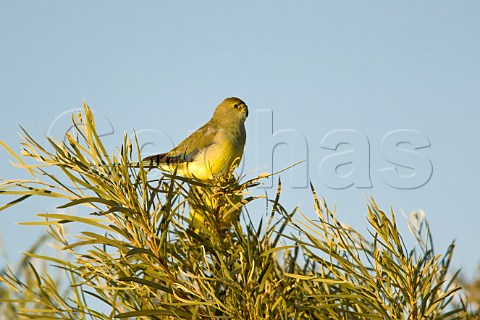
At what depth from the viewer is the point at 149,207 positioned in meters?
1.55

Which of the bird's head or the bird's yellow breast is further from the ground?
the bird's head

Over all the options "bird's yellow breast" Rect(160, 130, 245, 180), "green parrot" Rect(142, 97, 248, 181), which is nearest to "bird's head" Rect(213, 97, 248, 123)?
"green parrot" Rect(142, 97, 248, 181)

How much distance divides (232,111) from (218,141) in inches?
46.8

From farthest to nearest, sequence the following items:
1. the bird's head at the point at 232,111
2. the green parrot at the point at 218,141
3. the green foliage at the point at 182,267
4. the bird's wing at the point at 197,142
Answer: the bird's head at the point at 232,111 < the bird's wing at the point at 197,142 < the green parrot at the point at 218,141 < the green foliage at the point at 182,267

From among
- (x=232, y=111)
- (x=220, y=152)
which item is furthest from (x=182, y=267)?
(x=232, y=111)

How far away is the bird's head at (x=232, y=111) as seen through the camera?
241 inches

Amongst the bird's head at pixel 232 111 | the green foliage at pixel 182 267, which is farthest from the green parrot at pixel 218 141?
the green foliage at pixel 182 267

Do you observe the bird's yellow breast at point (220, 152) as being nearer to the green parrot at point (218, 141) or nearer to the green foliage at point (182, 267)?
the green parrot at point (218, 141)

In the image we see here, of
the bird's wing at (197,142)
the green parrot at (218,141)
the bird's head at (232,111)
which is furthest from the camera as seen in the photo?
the bird's head at (232,111)

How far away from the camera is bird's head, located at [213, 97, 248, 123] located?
20.1 feet

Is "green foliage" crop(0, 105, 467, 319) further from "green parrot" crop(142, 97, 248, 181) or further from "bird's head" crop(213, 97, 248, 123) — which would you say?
"bird's head" crop(213, 97, 248, 123)

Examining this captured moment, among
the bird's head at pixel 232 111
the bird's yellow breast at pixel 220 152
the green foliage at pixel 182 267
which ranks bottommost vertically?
the green foliage at pixel 182 267

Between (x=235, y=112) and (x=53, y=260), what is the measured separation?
4832 mm

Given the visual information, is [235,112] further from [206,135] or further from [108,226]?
[108,226]
